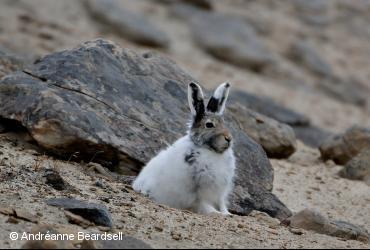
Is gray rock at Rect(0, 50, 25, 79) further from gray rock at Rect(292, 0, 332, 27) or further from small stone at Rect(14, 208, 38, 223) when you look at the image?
gray rock at Rect(292, 0, 332, 27)

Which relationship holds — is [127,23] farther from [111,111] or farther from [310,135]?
[111,111]

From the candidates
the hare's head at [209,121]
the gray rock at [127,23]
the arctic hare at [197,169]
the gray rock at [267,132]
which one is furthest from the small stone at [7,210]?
the gray rock at [127,23]

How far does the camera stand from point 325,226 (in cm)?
622

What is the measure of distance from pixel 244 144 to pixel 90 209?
3047 mm

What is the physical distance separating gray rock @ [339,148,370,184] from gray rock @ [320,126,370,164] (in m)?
0.32

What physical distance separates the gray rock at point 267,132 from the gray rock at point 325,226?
3.34 metres

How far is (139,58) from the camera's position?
8336mm

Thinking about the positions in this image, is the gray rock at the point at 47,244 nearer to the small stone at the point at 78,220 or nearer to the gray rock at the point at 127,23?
the small stone at the point at 78,220

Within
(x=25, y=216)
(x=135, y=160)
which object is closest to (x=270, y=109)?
(x=135, y=160)

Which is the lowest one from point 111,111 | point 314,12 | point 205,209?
point 205,209

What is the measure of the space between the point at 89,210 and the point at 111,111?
2347 mm

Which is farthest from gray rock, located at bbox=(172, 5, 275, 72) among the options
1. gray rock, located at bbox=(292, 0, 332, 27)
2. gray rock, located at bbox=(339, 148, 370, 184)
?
gray rock, located at bbox=(339, 148, 370, 184)

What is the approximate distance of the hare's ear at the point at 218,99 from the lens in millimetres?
6730

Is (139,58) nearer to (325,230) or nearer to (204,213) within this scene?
(204,213)
